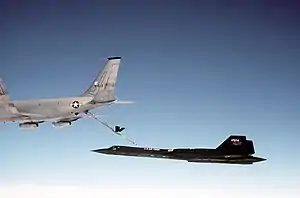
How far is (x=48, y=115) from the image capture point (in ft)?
33.0

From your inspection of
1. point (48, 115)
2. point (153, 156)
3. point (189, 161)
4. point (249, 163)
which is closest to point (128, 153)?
point (153, 156)

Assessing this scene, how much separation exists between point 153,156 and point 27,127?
2964 mm

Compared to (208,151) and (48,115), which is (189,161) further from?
(48,115)

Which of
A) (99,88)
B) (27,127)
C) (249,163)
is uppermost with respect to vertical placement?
(99,88)

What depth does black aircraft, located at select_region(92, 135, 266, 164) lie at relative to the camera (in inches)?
408

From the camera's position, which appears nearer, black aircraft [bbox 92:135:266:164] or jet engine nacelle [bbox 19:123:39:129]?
jet engine nacelle [bbox 19:123:39:129]

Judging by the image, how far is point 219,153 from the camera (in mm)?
10508

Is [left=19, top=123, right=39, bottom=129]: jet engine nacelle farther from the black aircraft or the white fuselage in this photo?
the black aircraft

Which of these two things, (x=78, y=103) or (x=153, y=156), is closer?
(x=78, y=103)

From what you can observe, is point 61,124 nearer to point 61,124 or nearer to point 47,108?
point 61,124

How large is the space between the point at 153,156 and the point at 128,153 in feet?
1.99

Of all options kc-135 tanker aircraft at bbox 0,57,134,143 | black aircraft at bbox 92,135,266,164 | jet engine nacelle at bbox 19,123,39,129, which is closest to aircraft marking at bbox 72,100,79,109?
kc-135 tanker aircraft at bbox 0,57,134,143

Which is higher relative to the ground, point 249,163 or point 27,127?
point 27,127

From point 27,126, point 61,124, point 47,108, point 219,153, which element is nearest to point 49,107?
point 47,108
